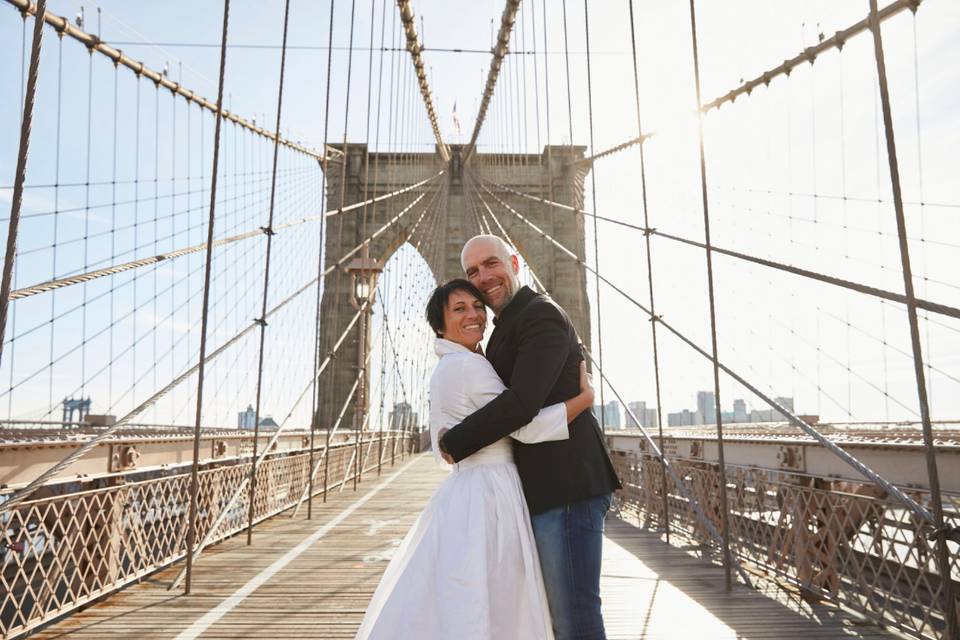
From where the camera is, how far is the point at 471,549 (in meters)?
1.24

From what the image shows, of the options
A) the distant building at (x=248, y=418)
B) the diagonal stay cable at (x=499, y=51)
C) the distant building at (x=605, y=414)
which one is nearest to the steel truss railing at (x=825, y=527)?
the distant building at (x=605, y=414)

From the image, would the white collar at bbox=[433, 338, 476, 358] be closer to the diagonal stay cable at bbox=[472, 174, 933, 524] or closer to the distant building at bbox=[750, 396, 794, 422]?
the diagonal stay cable at bbox=[472, 174, 933, 524]

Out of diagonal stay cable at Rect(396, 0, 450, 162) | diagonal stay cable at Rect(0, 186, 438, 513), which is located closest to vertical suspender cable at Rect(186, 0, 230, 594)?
diagonal stay cable at Rect(0, 186, 438, 513)

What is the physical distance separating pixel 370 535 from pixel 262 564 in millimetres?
916

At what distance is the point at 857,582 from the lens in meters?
2.53

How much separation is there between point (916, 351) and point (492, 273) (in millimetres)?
988

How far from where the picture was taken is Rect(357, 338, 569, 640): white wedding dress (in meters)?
1.22

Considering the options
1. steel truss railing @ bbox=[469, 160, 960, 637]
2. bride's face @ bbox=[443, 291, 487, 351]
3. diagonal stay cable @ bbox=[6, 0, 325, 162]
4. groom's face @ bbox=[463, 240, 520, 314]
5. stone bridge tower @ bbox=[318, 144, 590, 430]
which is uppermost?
stone bridge tower @ bbox=[318, 144, 590, 430]

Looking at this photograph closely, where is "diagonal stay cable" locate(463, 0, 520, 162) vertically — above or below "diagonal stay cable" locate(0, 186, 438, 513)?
above

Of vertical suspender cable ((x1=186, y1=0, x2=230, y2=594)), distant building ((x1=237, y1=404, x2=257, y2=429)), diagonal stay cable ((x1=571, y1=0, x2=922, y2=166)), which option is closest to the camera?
vertical suspender cable ((x1=186, y1=0, x2=230, y2=594))

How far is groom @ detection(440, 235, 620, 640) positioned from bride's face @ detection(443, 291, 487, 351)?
0.15 ft

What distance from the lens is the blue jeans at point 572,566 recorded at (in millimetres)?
1272

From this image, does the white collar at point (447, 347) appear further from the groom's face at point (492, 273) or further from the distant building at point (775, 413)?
the distant building at point (775, 413)

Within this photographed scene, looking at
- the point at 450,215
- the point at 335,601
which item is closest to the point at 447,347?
the point at 335,601
